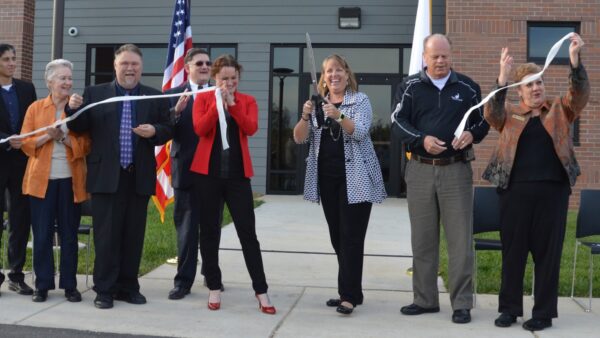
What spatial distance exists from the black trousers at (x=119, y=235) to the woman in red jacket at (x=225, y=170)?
60 centimetres

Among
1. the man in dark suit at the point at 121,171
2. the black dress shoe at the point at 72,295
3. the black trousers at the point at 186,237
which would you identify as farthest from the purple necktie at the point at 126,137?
the black dress shoe at the point at 72,295

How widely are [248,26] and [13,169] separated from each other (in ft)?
32.3

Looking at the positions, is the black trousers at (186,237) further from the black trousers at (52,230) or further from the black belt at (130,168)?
the black trousers at (52,230)

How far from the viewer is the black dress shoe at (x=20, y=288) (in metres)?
5.42

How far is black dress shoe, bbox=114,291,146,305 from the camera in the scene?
5.25 m

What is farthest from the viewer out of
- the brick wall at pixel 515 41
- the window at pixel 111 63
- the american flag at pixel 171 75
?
the window at pixel 111 63

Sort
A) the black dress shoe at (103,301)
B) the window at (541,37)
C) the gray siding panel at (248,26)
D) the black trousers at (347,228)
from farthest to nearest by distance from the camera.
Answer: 1. the gray siding panel at (248,26)
2. the window at (541,37)
3. the black dress shoe at (103,301)
4. the black trousers at (347,228)

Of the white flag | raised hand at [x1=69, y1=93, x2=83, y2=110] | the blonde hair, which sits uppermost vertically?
the white flag

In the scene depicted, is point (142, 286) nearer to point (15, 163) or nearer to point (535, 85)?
point (15, 163)

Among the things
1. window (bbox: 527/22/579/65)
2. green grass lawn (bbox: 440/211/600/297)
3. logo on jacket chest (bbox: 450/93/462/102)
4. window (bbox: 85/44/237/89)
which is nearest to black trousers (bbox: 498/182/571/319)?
logo on jacket chest (bbox: 450/93/462/102)

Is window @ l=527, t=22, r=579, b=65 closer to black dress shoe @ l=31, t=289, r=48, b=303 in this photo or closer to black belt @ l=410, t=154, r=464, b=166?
black belt @ l=410, t=154, r=464, b=166

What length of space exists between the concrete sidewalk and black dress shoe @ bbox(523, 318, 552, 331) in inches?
1.8

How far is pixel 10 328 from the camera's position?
4.46 m

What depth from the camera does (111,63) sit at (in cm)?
1527
